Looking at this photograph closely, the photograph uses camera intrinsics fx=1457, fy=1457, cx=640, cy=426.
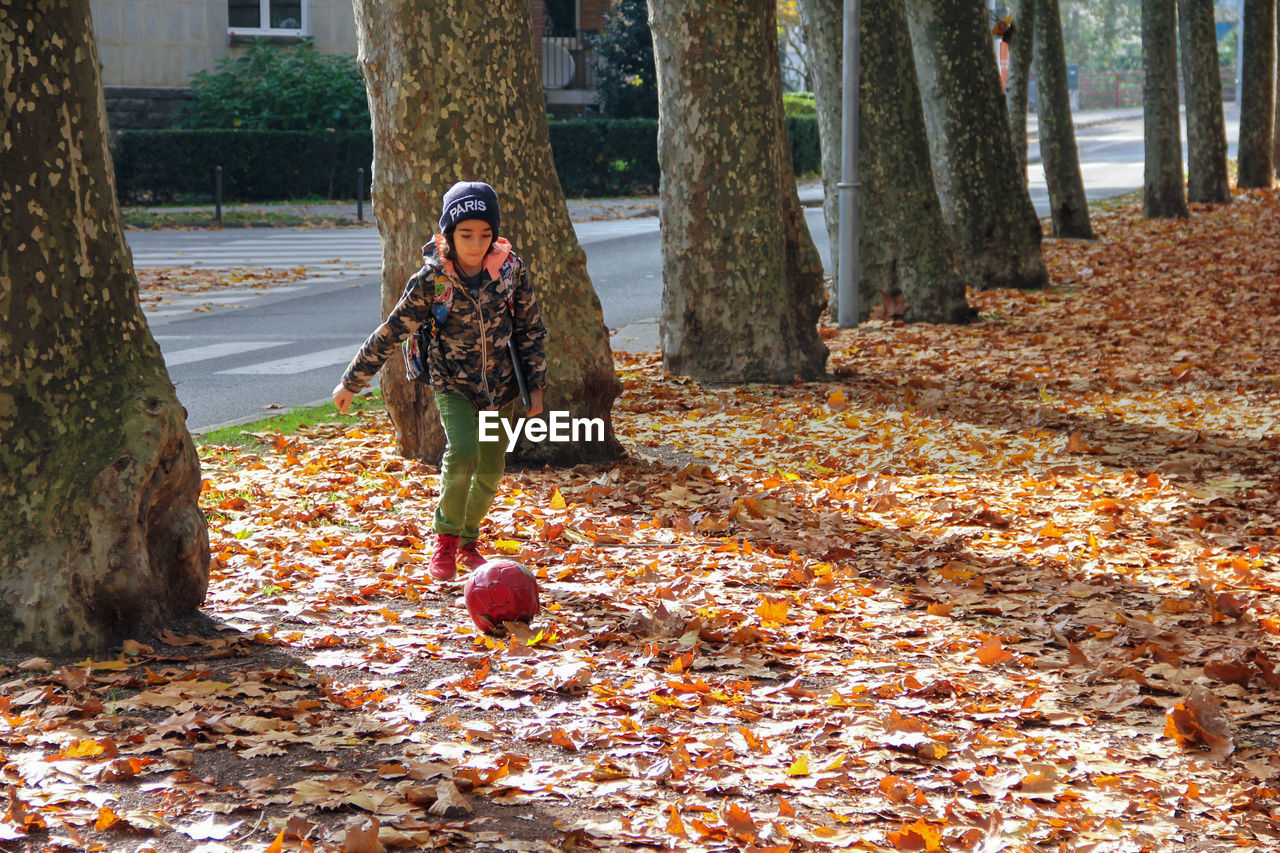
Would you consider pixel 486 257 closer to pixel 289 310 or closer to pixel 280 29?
pixel 289 310

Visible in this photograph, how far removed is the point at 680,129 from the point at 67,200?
629 centimetres

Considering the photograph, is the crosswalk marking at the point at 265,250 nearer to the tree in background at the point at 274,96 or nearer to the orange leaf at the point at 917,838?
the tree in background at the point at 274,96

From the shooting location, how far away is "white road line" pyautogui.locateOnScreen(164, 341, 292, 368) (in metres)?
12.4

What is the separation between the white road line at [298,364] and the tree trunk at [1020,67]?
1045 centimetres

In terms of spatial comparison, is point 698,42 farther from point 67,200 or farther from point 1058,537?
point 67,200

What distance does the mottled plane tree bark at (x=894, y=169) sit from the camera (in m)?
13.0

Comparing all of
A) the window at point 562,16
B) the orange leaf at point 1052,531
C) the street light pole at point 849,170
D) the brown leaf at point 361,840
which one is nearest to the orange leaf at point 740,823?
the brown leaf at point 361,840

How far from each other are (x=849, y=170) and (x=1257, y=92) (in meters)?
18.3

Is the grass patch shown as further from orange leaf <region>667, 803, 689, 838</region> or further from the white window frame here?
the white window frame

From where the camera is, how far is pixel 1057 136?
20.2 meters

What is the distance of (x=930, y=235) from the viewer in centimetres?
1333

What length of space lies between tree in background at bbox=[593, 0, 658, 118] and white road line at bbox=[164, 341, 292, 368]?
24.1 metres

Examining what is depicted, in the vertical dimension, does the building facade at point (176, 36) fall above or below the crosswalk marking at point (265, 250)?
above

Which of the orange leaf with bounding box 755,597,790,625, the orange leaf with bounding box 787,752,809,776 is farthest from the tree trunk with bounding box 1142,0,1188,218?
the orange leaf with bounding box 787,752,809,776
